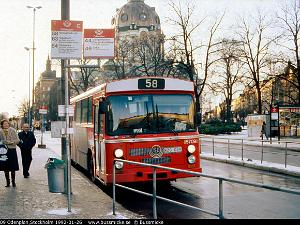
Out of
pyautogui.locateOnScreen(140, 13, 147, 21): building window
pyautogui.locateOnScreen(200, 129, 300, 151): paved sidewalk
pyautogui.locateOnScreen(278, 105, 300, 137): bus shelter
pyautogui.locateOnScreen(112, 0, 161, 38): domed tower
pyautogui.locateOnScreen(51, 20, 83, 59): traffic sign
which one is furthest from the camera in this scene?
pyautogui.locateOnScreen(140, 13, 147, 21): building window

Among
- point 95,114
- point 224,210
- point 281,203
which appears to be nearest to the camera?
point 281,203

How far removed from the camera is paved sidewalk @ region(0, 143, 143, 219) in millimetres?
8344

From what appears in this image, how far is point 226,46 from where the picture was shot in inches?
1714

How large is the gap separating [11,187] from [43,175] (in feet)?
10.3

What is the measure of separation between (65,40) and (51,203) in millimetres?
3337

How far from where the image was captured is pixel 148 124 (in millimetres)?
11602

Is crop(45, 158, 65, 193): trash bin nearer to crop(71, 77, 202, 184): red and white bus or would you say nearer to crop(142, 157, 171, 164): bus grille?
crop(71, 77, 202, 184): red and white bus

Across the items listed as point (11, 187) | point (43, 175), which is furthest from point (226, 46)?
point (11, 187)

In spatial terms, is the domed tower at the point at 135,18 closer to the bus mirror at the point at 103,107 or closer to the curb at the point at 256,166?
the curb at the point at 256,166

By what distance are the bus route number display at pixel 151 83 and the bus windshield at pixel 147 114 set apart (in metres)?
0.22

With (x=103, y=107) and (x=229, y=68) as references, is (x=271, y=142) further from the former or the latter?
(x=229, y=68)

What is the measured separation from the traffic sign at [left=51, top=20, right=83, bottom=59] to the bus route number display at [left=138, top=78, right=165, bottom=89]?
2.84 m

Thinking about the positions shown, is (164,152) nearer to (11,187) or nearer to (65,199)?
(65,199)

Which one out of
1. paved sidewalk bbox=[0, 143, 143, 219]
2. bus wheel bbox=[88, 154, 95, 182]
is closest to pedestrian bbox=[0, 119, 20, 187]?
paved sidewalk bbox=[0, 143, 143, 219]
